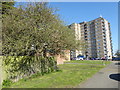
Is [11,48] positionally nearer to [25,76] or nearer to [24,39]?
[24,39]

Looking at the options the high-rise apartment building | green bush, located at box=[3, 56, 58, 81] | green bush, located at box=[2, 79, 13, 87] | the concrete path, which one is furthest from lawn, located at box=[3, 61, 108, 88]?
the high-rise apartment building

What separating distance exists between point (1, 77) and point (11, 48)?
2.09 meters

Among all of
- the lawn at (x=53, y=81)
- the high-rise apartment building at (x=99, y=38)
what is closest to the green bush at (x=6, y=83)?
the lawn at (x=53, y=81)

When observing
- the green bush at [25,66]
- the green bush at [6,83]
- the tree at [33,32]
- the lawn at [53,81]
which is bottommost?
the lawn at [53,81]

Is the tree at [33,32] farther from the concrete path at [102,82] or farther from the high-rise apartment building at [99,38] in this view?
the high-rise apartment building at [99,38]

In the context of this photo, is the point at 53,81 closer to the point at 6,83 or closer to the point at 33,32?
the point at 6,83

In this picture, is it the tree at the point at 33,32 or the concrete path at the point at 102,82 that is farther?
the tree at the point at 33,32

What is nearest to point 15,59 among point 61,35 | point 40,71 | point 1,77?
point 1,77

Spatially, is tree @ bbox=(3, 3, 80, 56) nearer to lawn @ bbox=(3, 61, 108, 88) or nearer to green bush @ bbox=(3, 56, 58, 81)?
green bush @ bbox=(3, 56, 58, 81)

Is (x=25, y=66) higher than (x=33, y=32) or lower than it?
lower

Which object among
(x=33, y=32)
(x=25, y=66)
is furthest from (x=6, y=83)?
(x=33, y=32)

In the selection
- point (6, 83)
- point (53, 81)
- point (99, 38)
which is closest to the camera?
point (6, 83)

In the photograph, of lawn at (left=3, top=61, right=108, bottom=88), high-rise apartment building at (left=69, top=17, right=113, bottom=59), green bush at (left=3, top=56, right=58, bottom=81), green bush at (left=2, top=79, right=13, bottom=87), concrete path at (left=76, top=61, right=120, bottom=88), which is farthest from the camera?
high-rise apartment building at (left=69, top=17, right=113, bottom=59)

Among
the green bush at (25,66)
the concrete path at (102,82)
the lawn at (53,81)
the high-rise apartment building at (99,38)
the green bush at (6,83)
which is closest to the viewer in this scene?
the concrete path at (102,82)
